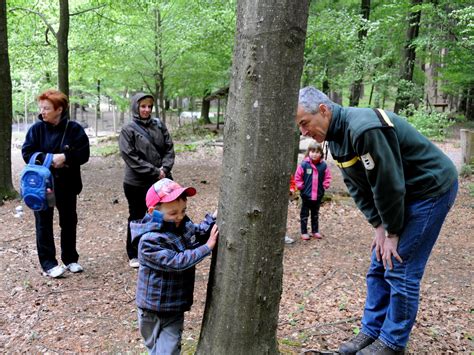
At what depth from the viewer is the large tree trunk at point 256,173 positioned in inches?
84.1

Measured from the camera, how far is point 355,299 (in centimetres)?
415

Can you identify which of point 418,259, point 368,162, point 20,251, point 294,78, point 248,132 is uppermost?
point 294,78

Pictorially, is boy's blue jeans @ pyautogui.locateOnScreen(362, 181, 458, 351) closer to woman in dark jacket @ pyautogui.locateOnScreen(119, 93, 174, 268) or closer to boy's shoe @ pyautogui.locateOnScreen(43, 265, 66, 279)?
woman in dark jacket @ pyautogui.locateOnScreen(119, 93, 174, 268)

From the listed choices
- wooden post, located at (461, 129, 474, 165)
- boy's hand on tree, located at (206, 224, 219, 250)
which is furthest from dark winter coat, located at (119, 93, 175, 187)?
wooden post, located at (461, 129, 474, 165)

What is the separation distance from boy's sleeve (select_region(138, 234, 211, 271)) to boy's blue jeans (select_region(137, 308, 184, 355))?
1.22ft

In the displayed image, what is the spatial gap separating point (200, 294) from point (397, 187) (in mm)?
2636

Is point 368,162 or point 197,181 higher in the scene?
point 368,162

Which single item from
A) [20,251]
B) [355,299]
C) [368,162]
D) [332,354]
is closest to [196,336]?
[332,354]

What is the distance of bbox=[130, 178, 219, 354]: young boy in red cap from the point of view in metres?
2.53

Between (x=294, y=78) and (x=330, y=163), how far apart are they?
11.7 metres

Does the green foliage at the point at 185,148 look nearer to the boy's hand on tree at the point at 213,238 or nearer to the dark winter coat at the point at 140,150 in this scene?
the dark winter coat at the point at 140,150

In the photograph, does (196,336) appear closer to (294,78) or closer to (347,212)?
(294,78)

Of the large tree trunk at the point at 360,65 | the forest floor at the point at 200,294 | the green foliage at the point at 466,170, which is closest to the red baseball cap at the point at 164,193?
Result: the forest floor at the point at 200,294

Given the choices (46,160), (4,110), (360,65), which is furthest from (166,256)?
(360,65)
